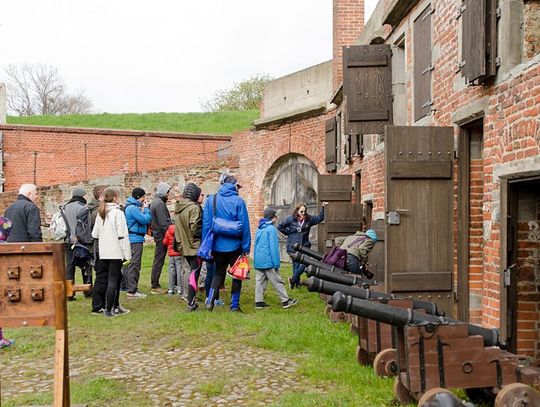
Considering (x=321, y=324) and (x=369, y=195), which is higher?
(x=369, y=195)

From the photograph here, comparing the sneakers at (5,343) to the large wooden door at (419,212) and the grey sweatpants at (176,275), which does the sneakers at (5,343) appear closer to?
the grey sweatpants at (176,275)

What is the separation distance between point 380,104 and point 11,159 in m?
17.1

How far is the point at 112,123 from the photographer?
103 ft

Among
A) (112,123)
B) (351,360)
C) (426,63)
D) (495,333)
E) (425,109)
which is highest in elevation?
(112,123)

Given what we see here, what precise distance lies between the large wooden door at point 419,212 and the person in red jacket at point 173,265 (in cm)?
420

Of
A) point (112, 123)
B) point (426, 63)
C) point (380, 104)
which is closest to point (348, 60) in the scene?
point (380, 104)

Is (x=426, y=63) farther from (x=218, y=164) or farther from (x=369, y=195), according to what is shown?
(x=218, y=164)

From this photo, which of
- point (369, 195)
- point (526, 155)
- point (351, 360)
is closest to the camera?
point (526, 155)

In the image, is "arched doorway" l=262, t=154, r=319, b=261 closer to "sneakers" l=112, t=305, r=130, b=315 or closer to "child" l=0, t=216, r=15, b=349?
"sneakers" l=112, t=305, r=130, b=315

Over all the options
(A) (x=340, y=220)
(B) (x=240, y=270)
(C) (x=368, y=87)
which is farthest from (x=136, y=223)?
(C) (x=368, y=87)

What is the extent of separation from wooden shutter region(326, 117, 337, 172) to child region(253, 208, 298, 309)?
16.7 feet

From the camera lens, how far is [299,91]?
746 inches

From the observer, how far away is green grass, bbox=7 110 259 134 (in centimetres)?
3064

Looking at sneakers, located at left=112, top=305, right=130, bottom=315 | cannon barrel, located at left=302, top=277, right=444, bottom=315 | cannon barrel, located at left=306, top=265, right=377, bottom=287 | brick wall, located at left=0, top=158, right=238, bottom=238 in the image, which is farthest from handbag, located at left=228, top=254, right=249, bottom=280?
brick wall, located at left=0, top=158, right=238, bottom=238
